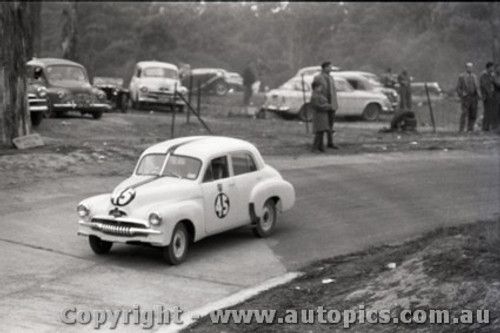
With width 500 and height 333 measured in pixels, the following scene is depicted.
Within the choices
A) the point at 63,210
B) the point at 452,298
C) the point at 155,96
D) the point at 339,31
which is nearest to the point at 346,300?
the point at 452,298

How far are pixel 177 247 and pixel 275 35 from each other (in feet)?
191

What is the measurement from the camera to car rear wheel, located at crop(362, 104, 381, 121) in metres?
28.9

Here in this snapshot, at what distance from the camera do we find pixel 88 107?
2447 centimetres

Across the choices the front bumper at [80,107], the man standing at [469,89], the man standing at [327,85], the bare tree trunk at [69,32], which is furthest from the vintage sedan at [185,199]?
the bare tree trunk at [69,32]

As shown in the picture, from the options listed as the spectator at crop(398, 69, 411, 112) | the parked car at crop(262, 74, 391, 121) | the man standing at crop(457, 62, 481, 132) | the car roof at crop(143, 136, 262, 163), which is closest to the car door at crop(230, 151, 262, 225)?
the car roof at crop(143, 136, 262, 163)

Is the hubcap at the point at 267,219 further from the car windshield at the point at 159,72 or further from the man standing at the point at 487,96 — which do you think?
the car windshield at the point at 159,72

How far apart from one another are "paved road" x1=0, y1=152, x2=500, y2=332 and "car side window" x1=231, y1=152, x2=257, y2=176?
1066 mm

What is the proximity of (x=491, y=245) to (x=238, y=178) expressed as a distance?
4.01m

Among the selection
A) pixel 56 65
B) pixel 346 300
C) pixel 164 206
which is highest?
pixel 56 65

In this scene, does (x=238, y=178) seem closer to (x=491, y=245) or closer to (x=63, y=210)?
(x=63, y=210)

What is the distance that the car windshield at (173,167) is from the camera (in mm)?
11906

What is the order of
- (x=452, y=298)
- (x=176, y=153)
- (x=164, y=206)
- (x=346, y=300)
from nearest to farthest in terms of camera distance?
(x=452, y=298)
(x=346, y=300)
(x=164, y=206)
(x=176, y=153)

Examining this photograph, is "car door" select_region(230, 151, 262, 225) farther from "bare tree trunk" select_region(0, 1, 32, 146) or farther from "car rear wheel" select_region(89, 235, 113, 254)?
"bare tree trunk" select_region(0, 1, 32, 146)

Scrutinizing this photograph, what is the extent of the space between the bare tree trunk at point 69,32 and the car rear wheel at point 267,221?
24.0 meters
